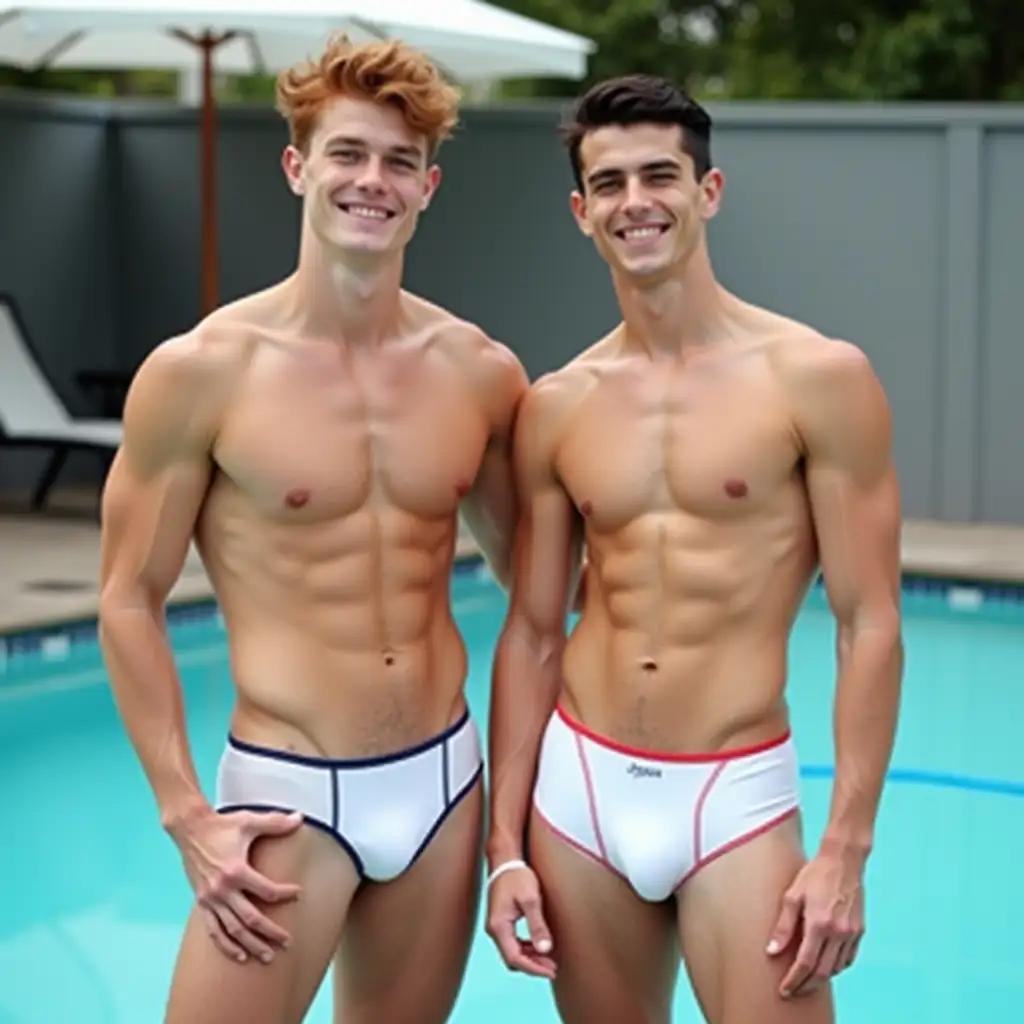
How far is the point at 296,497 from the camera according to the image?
8.47 ft

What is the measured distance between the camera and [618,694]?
263 cm

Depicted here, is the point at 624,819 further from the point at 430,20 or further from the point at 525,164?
the point at 525,164

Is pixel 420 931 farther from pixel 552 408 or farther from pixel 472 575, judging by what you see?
pixel 472 575

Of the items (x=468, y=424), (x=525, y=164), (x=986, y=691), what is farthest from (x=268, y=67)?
(x=468, y=424)

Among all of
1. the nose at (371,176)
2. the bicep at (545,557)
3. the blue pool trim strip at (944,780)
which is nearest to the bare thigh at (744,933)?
the bicep at (545,557)

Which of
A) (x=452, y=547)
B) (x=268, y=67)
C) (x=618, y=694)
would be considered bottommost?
(x=618, y=694)

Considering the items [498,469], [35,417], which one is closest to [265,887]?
[498,469]

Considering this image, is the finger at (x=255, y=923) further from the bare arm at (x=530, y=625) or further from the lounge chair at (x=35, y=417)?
the lounge chair at (x=35, y=417)

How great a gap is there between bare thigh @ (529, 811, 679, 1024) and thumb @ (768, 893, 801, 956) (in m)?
0.25

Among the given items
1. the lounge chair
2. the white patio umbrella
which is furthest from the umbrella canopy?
the lounge chair

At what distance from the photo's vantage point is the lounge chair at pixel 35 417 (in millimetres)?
9875

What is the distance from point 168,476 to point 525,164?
8.95 metres

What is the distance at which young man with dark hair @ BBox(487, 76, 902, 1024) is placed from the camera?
2.52 m

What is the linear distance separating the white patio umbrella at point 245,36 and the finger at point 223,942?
681 cm
